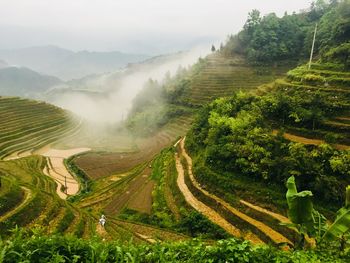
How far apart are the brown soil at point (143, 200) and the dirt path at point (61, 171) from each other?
8.34 m

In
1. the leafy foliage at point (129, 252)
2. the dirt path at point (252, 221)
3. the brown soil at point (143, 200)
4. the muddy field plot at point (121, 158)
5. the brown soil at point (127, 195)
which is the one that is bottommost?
the muddy field plot at point (121, 158)

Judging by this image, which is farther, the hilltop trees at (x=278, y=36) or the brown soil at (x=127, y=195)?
the hilltop trees at (x=278, y=36)

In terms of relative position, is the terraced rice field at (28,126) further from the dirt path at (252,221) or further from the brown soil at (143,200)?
the dirt path at (252,221)

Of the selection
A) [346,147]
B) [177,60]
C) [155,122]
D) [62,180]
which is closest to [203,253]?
[346,147]

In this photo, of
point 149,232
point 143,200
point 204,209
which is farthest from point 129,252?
point 143,200

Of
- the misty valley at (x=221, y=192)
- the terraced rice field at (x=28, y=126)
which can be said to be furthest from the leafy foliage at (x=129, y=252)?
the terraced rice field at (x=28, y=126)

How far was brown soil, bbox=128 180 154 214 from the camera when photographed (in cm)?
2502

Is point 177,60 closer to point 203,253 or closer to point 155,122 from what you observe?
point 155,122

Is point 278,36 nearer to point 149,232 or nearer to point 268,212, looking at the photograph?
point 268,212

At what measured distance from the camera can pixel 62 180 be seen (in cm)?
3884

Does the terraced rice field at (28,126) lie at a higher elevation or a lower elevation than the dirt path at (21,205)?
lower

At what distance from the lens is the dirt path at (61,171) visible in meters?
35.2

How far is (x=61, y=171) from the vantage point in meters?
42.8

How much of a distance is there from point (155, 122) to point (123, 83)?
334 feet
